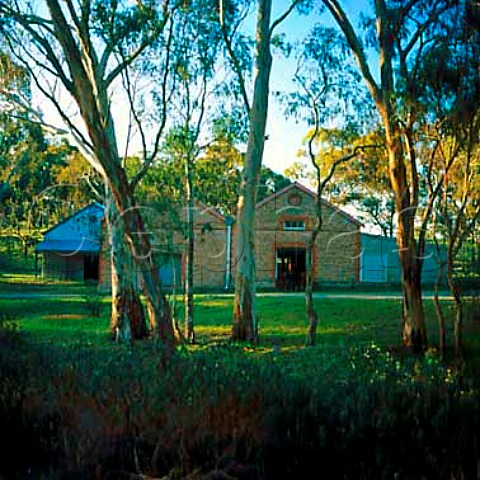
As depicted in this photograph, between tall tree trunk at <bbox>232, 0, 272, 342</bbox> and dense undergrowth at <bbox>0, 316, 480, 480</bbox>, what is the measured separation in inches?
307

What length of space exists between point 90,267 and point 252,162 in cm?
2081

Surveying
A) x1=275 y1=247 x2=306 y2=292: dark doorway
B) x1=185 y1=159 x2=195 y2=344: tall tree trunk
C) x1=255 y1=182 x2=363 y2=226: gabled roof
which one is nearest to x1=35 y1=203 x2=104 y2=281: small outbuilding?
x1=255 y1=182 x2=363 y2=226: gabled roof

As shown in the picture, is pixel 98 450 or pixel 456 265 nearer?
pixel 98 450

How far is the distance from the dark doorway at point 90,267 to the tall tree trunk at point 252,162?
19.5m

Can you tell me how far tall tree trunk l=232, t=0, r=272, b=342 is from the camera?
12797 millimetres

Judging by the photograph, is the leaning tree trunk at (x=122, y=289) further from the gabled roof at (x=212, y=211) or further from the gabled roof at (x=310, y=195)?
the gabled roof at (x=310, y=195)

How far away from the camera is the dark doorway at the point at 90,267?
31.3m

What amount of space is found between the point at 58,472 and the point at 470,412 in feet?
8.55

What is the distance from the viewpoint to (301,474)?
11.2 feet

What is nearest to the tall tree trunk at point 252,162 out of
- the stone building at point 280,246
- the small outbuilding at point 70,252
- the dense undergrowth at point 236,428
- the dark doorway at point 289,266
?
the dense undergrowth at point 236,428

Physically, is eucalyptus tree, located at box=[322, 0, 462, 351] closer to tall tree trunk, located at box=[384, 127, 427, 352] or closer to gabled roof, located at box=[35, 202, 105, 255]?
tall tree trunk, located at box=[384, 127, 427, 352]

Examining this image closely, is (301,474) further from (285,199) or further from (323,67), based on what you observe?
(285,199)

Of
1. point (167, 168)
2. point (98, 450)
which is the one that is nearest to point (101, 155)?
point (98, 450)

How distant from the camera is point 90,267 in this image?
31891mm
